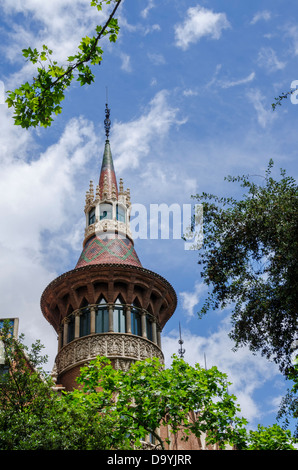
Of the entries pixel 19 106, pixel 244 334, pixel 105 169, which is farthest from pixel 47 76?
pixel 105 169

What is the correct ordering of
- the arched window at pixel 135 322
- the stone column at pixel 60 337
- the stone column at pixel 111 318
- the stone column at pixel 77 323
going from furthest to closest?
the stone column at pixel 60 337
the arched window at pixel 135 322
the stone column at pixel 77 323
the stone column at pixel 111 318

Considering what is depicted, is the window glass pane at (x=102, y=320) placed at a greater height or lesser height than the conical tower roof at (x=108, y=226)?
lesser

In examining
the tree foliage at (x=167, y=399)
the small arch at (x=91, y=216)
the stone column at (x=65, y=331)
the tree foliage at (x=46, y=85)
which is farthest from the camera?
the small arch at (x=91, y=216)

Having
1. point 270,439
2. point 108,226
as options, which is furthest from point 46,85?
point 108,226

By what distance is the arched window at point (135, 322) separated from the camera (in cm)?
2774

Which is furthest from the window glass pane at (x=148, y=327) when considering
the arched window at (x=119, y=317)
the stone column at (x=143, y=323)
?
the arched window at (x=119, y=317)

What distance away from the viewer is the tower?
1046 inches

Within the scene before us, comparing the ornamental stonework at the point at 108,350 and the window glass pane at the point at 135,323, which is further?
the window glass pane at the point at 135,323

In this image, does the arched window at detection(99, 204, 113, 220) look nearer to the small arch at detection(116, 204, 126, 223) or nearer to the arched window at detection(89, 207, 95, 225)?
the small arch at detection(116, 204, 126, 223)

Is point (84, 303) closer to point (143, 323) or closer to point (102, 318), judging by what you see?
point (102, 318)

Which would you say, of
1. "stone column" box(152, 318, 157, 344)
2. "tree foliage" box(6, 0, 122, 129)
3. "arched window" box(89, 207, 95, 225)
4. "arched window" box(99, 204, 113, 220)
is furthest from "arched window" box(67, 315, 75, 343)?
"tree foliage" box(6, 0, 122, 129)

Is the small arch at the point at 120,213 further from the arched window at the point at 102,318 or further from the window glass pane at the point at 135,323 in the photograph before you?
the window glass pane at the point at 135,323

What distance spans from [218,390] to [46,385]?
7.15 metres

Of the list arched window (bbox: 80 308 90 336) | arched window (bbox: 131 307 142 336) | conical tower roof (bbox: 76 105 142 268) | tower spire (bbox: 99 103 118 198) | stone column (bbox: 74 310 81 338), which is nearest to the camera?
stone column (bbox: 74 310 81 338)
